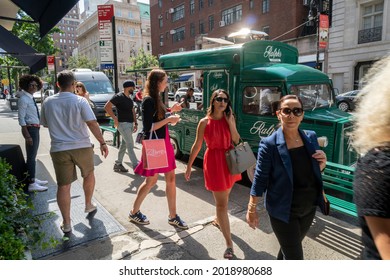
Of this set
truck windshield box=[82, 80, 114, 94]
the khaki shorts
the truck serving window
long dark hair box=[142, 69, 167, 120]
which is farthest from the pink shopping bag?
truck windshield box=[82, 80, 114, 94]

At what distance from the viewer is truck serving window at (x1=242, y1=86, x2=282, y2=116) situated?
17.4 ft

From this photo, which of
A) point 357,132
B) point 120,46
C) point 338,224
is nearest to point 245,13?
point 338,224

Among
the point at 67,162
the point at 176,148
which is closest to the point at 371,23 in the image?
the point at 176,148

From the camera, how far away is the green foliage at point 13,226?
84.5 inches

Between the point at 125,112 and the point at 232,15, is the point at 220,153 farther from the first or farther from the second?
the point at 232,15

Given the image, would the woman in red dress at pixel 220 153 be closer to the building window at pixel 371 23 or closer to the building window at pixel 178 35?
the building window at pixel 371 23

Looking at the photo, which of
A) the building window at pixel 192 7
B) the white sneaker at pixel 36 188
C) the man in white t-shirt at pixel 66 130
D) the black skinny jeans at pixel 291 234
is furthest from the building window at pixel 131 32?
the black skinny jeans at pixel 291 234

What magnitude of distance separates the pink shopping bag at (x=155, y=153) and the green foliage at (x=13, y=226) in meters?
1.34

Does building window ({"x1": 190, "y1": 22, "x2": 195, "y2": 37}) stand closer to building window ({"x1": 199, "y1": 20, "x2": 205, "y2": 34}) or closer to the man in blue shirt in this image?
building window ({"x1": 199, "y1": 20, "x2": 205, "y2": 34})

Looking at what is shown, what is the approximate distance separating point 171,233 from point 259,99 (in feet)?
9.71

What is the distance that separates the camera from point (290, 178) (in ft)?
7.43

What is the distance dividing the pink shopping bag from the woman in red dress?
0.63 meters

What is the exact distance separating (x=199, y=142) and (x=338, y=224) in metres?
2.25

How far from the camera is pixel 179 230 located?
12.6 feet
